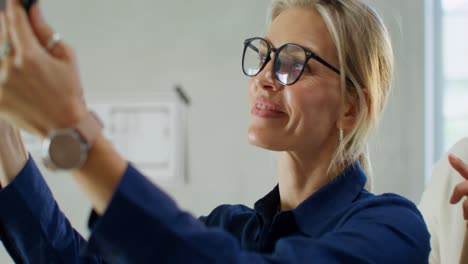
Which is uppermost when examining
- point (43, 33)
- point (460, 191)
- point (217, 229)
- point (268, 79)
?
point (43, 33)

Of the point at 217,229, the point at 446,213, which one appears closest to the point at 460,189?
the point at 446,213

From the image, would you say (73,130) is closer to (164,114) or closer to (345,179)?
(345,179)

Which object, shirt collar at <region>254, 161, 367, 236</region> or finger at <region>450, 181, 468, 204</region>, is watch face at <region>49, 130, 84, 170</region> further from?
finger at <region>450, 181, 468, 204</region>

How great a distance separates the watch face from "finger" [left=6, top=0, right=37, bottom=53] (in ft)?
0.26

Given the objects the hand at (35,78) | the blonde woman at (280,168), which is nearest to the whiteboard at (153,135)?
the blonde woman at (280,168)

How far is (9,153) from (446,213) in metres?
0.82

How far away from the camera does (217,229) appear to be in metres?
0.55

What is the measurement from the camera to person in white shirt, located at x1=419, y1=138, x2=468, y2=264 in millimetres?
1009

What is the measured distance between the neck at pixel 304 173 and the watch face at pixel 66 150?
19.7 inches

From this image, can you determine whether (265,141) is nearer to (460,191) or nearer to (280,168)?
(280,168)

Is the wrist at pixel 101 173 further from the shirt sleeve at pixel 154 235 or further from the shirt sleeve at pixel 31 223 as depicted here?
the shirt sleeve at pixel 31 223

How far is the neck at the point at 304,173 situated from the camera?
922mm

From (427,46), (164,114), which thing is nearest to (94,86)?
(164,114)

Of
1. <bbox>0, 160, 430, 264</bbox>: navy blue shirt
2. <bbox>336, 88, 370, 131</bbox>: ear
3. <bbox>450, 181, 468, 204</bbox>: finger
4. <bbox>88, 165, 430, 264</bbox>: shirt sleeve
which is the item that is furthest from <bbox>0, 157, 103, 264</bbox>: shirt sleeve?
<bbox>450, 181, 468, 204</bbox>: finger
